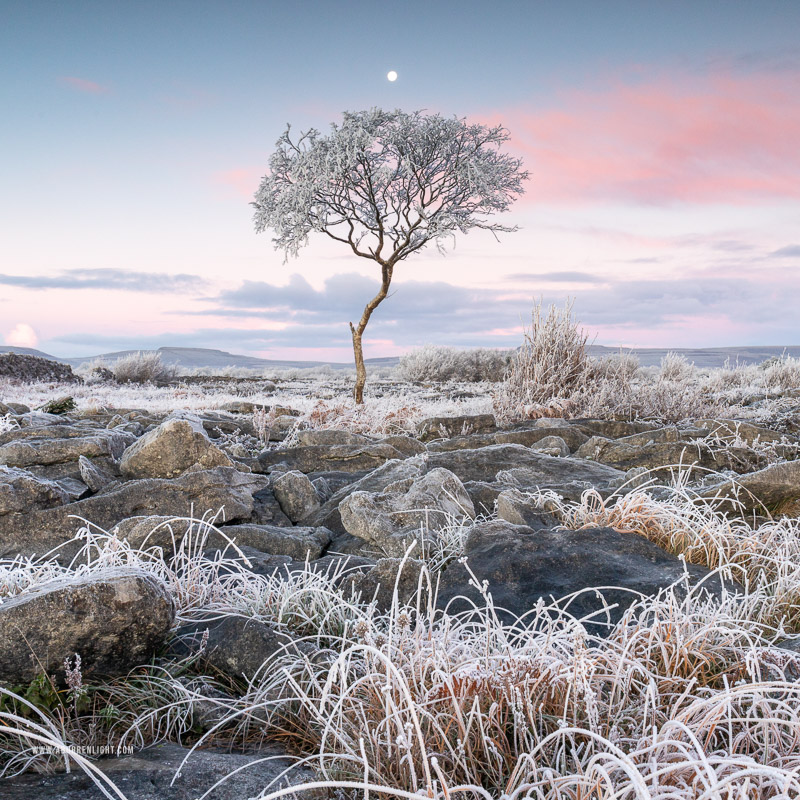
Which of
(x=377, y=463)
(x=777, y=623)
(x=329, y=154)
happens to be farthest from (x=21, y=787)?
(x=329, y=154)

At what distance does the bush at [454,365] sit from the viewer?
22.4 metres

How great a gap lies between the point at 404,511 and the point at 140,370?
19.6m

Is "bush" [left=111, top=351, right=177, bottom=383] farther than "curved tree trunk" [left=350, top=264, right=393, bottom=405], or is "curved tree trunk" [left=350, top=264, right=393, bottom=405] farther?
"bush" [left=111, top=351, right=177, bottom=383]

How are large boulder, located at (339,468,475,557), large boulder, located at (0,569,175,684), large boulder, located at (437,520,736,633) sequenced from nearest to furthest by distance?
1. large boulder, located at (0,569,175,684)
2. large boulder, located at (437,520,736,633)
3. large boulder, located at (339,468,475,557)

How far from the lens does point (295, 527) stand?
3871 mm

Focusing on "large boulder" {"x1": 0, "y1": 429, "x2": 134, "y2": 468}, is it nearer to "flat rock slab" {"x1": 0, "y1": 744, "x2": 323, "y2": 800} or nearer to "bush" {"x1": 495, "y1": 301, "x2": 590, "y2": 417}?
"flat rock slab" {"x1": 0, "y1": 744, "x2": 323, "y2": 800}

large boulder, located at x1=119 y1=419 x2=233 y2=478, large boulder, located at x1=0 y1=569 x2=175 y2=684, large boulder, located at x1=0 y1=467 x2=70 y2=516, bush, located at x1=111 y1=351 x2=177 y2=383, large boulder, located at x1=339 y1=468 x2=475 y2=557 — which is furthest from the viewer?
bush, located at x1=111 y1=351 x2=177 y2=383

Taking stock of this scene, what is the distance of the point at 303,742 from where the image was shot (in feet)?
6.08

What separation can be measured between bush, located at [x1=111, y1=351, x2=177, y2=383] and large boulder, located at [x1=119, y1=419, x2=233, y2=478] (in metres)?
16.9

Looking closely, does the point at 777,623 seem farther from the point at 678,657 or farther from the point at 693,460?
the point at 693,460

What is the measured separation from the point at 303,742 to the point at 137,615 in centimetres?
68

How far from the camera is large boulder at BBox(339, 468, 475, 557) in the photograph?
Answer: 332 centimetres

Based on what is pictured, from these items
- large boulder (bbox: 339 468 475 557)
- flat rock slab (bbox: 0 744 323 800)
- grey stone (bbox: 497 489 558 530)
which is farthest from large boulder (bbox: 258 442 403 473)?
flat rock slab (bbox: 0 744 323 800)

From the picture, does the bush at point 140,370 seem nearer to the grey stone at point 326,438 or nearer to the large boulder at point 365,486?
the grey stone at point 326,438
